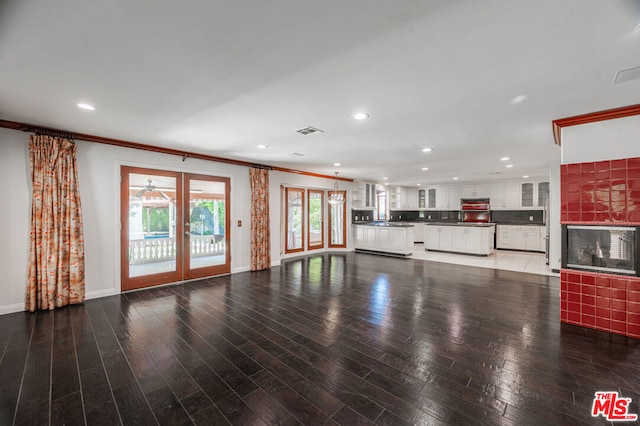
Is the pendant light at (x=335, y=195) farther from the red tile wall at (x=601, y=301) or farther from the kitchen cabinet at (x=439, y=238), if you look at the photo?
the red tile wall at (x=601, y=301)

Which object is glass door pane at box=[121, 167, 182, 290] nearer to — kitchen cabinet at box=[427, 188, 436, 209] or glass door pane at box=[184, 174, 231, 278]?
glass door pane at box=[184, 174, 231, 278]

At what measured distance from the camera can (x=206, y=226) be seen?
5.29 meters

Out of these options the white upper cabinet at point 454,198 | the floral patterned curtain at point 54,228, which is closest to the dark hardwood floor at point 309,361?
the floral patterned curtain at point 54,228

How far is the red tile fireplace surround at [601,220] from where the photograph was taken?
2791 millimetres

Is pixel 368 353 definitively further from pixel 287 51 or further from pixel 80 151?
pixel 80 151

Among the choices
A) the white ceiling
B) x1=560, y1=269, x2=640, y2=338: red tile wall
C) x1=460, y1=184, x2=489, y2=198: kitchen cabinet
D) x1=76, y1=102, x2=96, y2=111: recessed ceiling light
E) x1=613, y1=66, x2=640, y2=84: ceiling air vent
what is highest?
x1=76, y1=102, x2=96, y2=111: recessed ceiling light

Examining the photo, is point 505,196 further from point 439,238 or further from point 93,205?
point 93,205

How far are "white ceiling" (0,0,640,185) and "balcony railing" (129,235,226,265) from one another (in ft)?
6.31

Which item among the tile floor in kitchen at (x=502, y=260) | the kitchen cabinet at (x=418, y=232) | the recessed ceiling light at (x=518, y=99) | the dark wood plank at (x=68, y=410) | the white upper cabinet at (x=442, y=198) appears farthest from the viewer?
the kitchen cabinet at (x=418, y=232)

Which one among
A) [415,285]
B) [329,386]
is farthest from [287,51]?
[415,285]

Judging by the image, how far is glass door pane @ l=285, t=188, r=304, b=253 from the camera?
7426 mm

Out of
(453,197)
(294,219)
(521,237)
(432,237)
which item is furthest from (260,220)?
(521,237)

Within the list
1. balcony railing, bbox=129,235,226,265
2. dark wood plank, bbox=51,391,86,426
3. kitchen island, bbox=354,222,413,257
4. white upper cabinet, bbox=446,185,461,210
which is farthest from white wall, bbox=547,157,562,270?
dark wood plank, bbox=51,391,86,426

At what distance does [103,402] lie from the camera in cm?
183
